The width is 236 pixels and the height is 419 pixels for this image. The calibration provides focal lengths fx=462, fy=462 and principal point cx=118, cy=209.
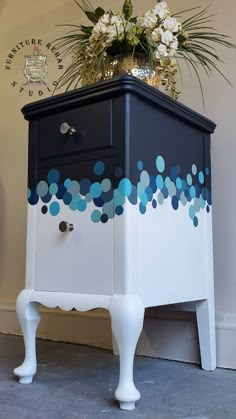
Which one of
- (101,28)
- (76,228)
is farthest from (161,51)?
(76,228)

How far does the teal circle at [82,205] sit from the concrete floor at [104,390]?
42cm

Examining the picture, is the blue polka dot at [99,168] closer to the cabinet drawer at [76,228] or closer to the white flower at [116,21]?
the cabinet drawer at [76,228]

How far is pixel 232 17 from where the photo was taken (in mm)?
1448

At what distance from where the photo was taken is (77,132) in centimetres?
110

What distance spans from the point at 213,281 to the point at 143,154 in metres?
0.48

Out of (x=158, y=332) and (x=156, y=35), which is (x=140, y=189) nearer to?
(x=156, y=35)

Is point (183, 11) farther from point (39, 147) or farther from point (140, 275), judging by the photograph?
point (140, 275)

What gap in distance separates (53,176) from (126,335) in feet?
1.42

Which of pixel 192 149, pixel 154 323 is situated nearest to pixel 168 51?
pixel 192 149

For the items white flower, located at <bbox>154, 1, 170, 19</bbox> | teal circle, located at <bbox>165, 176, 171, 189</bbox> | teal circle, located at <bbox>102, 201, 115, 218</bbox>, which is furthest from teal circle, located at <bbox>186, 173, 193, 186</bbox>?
white flower, located at <bbox>154, 1, 170, 19</bbox>

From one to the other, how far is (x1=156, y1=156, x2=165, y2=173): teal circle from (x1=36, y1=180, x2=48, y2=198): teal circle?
0.93ft

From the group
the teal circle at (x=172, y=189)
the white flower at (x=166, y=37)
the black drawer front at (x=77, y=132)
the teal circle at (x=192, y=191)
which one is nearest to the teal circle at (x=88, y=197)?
the black drawer front at (x=77, y=132)

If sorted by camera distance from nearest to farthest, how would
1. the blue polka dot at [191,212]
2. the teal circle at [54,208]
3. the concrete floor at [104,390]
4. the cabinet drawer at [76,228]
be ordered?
the concrete floor at [104,390], the cabinet drawer at [76,228], the teal circle at [54,208], the blue polka dot at [191,212]

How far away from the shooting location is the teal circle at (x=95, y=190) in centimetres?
105
